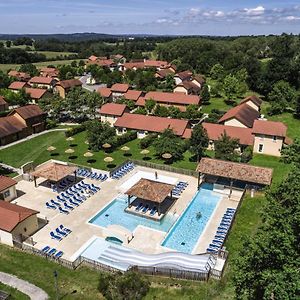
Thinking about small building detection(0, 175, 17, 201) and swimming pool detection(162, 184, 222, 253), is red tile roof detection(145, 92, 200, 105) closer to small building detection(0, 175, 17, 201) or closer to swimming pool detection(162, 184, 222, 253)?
swimming pool detection(162, 184, 222, 253)

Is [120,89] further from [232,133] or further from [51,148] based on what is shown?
[232,133]

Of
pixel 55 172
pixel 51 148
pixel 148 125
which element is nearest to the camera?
pixel 55 172

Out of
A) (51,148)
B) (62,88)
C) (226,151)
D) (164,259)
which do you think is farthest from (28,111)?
(164,259)

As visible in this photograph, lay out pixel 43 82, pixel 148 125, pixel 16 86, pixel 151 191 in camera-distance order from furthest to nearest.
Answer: pixel 43 82
pixel 16 86
pixel 148 125
pixel 151 191

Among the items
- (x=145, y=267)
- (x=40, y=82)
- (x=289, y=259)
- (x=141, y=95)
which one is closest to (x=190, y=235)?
(x=145, y=267)

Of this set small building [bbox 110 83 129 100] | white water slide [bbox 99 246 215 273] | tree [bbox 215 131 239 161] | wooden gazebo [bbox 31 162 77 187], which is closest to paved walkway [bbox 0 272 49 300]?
white water slide [bbox 99 246 215 273]

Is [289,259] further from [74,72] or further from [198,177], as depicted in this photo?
[74,72]
